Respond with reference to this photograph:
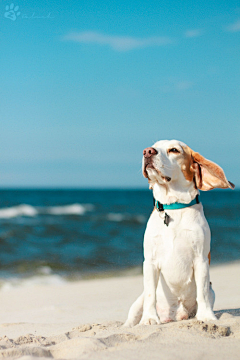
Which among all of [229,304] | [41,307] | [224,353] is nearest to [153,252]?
[224,353]

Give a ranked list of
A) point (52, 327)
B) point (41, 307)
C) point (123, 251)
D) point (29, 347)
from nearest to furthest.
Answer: point (29, 347)
point (52, 327)
point (41, 307)
point (123, 251)

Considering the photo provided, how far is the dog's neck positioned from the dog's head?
0.02 metres

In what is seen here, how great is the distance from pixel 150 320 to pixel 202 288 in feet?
1.77

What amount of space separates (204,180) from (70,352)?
1.88 m

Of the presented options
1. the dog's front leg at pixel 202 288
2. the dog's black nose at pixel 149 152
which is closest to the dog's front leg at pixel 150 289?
the dog's front leg at pixel 202 288

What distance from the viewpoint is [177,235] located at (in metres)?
3.67

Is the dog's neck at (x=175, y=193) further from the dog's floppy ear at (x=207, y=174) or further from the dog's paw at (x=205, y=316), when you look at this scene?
the dog's paw at (x=205, y=316)

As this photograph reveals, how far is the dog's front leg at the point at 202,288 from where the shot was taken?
3645 mm

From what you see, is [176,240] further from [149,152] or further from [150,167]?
[149,152]

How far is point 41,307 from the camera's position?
20.5 ft

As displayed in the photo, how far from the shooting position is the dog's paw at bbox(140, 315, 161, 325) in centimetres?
363

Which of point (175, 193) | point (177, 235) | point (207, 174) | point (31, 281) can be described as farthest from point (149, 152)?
point (31, 281)

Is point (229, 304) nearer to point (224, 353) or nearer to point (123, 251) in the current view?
point (224, 353)

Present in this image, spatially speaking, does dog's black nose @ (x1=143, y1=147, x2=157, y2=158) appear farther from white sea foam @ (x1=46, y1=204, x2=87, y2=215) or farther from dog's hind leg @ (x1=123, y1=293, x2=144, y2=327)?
white sea foam @ (x1=46, y1=204, x2=87, y2=215)
